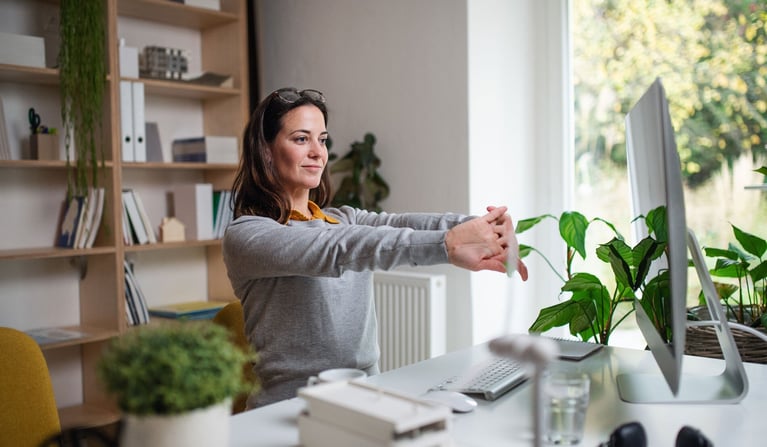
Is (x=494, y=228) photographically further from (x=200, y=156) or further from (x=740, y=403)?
(x=200, y=156)

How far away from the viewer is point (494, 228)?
1.38 metres

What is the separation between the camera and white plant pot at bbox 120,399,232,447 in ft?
2.58

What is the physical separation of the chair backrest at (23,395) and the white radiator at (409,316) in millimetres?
1575

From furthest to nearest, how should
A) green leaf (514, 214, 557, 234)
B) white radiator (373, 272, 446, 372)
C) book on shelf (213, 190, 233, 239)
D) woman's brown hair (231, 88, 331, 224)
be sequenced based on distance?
book on shelf (213, 190, 233, 239) < white radiator (373, 272, 446, 372) < green leaf (514, 214, 557, 234) < woman's brown hair (231, 88, 331, 224)

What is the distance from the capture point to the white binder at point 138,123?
9.80 ft

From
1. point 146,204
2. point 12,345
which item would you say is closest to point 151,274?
point 146,204

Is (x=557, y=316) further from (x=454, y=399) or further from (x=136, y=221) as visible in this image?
(x=136, y=221)

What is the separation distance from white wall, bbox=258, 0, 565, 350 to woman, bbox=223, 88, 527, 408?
103 centimetres

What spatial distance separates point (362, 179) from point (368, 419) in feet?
7.68

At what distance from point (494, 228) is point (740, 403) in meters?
0.55

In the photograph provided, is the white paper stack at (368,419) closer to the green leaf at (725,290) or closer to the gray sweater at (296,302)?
the gray sweater at (296,302)

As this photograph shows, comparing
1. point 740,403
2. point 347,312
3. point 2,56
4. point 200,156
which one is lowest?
point 740,403

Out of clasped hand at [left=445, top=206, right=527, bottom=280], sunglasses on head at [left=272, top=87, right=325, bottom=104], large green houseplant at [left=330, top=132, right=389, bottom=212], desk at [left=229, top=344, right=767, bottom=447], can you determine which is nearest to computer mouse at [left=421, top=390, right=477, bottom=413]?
desk at [left=229, top=344, right=767, bottom=447]

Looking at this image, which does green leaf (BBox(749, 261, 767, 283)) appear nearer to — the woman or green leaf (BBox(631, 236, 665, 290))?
green leaf (BBox(631, 236, 665, 290))
